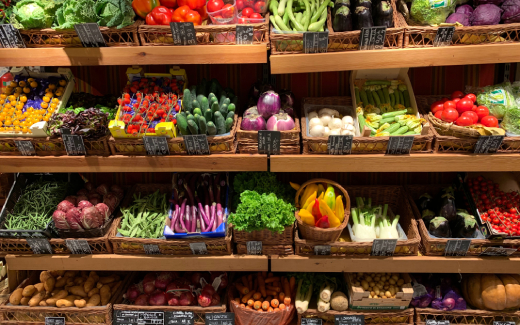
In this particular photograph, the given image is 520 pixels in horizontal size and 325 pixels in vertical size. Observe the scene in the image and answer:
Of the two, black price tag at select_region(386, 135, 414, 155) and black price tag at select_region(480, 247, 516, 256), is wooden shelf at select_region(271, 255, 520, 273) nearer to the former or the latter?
black price tag at select_region(480, 247, 516, 256)

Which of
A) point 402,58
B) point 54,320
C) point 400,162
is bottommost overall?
point 54,320

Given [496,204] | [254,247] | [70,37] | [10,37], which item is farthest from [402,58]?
[10,37]

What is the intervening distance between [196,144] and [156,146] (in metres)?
0.26

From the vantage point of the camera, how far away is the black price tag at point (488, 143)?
235 centimetres

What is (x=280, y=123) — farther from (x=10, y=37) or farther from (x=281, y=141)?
(x=10, y=37)

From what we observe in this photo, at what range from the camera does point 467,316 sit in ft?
9.34

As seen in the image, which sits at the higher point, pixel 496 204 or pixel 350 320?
pixel 496 204

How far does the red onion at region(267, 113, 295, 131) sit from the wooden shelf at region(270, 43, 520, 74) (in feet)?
1.05

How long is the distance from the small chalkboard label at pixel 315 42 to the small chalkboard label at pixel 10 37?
67.8 inches

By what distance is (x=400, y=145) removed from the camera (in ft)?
Result: 7.97

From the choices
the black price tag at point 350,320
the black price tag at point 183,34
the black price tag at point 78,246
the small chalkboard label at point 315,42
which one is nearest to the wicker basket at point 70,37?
the black price tag at point 183,34

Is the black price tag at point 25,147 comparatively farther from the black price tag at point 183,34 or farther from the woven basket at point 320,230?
the woven basket at point 320,230

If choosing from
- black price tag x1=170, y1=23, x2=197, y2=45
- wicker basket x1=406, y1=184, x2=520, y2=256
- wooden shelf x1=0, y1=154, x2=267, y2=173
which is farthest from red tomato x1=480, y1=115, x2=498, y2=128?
black price tag x1=170, y1=23, x2=197, y2=45

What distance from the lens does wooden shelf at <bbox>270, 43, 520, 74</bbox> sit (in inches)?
89.4
